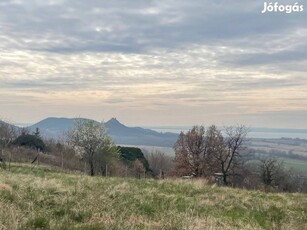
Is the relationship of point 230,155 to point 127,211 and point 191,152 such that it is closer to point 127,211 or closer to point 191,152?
point 191,152

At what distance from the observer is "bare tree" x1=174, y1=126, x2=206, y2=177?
61500 mm

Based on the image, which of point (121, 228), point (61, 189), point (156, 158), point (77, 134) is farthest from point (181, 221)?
point (156, 158)

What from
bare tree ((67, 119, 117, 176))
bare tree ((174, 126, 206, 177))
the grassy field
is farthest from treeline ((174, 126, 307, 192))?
the grassy field

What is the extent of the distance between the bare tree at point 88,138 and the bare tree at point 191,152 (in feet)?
41.9

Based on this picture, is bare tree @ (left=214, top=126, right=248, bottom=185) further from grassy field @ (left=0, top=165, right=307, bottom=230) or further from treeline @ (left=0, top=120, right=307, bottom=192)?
grassy field @ (left=0, top=165, right=307, bottom=230)

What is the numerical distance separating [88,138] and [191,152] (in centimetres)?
1821

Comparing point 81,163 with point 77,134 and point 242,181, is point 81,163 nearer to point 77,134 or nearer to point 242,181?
point 77,134

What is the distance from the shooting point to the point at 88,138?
5891 centimetres

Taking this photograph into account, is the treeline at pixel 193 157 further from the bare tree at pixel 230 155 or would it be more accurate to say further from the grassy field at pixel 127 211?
the grassy field at pixel 127 211

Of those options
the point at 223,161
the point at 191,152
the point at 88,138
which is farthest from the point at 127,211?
the point at 191,152

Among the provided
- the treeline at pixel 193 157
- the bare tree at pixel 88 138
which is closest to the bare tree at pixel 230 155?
the treeline at pixel 193 157

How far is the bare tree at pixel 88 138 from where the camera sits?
193 ft

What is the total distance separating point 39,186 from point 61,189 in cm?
73

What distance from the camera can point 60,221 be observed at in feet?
22.6
